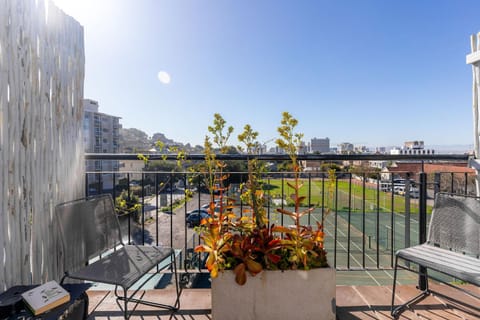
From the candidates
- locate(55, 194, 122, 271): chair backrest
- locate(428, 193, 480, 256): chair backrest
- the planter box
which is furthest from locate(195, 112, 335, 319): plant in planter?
locate(428, 193, 480, 256): chair backrest

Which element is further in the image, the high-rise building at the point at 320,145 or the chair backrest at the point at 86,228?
the high-rise building at the point at 320,145

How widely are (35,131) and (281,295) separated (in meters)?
1.73

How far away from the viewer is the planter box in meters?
1.30

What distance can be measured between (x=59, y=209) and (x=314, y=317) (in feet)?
5.30

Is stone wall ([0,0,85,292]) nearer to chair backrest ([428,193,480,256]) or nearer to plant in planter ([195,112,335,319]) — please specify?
plant in planter ([195,112,335,319])

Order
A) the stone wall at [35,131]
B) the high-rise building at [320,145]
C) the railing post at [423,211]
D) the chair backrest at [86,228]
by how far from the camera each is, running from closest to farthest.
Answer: the stone wall at [35,131] → the chair backrest at [86,228] → the railing post at [423,211] → the high-rise building at [320,145]

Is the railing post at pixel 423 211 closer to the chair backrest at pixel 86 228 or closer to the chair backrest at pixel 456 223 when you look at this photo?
the chair backrest at pixel 456 223

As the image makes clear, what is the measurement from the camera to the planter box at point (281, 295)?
1.30 m

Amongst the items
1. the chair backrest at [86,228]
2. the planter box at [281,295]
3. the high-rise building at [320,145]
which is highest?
the high-rise building at [320,145]

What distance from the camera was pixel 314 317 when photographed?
131 centimetres

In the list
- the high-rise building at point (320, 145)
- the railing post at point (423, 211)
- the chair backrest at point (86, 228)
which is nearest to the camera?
the chair backrest at point (86, 228)

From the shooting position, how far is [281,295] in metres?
1.30

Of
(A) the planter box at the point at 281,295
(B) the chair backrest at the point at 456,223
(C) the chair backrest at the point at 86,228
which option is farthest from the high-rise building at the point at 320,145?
(C) the chair backrest at the point at 86,228

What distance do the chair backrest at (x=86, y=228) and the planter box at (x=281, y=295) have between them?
89 cm
